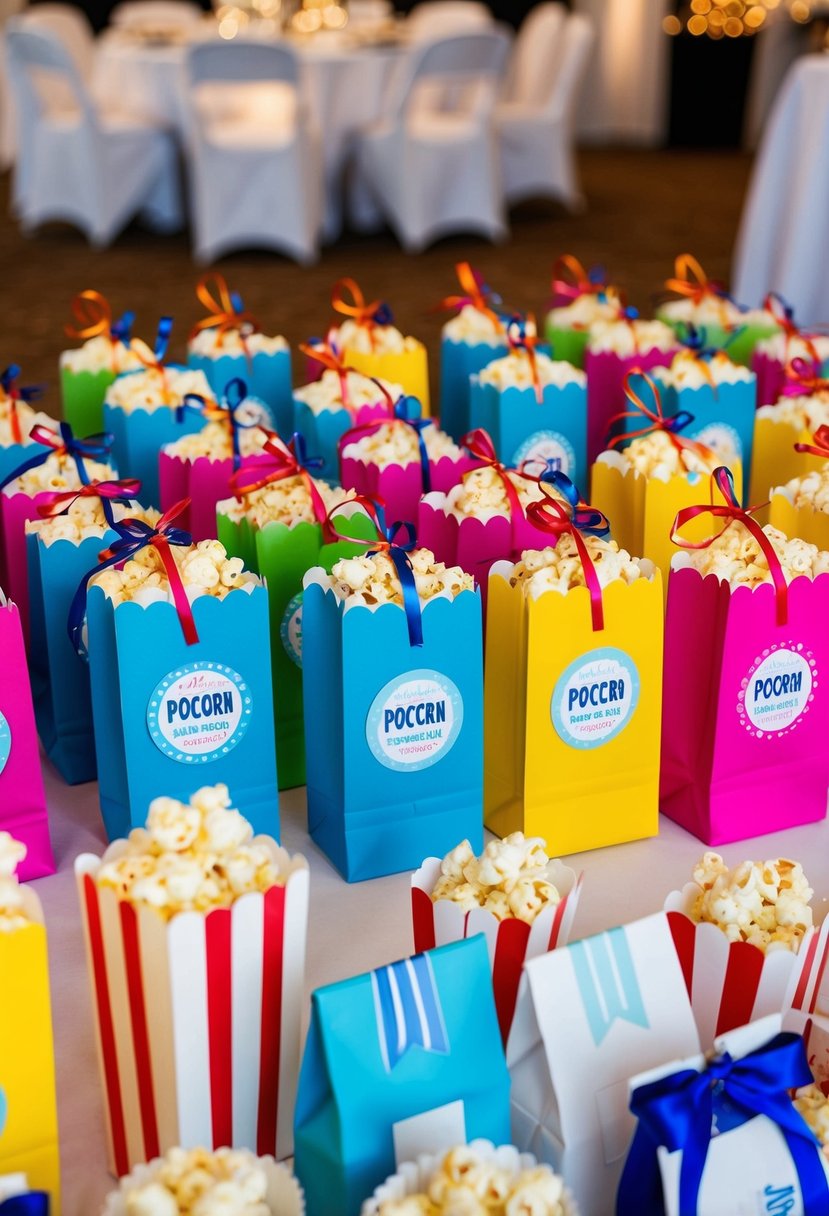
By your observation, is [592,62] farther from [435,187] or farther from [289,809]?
[289,809]

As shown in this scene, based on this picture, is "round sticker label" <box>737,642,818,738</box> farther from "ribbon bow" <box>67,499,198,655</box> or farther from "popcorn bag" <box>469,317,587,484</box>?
"popcorn bag" <box>469,317,587,484</box>

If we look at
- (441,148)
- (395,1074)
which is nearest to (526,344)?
(395,1074)

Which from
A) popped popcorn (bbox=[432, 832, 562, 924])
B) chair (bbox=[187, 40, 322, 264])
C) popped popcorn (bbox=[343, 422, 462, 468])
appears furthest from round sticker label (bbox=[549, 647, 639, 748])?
chair (bbox=[187, 40, 322, 264])

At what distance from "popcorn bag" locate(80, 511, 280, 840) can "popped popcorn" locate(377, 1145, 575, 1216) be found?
811mm

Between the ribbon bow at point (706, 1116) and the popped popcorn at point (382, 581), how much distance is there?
0.75 metres

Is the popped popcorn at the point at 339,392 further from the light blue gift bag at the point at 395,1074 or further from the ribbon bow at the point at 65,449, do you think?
the light blue gift bag at the point at 395,1074

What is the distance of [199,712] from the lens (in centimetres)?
183

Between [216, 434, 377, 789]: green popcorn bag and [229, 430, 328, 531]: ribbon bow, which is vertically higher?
[229, 430, 328, 531]: ribbon bow

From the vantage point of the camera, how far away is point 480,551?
2135 millimetres

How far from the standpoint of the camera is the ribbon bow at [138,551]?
5.76 ft

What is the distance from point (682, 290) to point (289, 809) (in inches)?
73.0

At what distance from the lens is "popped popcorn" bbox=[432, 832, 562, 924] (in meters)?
1.45

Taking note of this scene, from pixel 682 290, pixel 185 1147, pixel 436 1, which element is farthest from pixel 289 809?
pixel 436 1

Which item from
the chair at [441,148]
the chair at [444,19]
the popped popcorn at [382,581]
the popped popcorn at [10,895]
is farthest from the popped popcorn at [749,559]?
the chair at [444,19]
